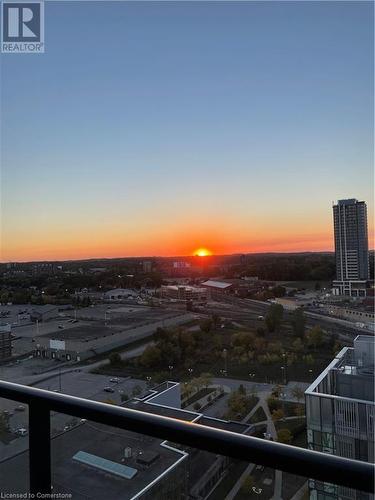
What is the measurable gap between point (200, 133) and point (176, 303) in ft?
8.22

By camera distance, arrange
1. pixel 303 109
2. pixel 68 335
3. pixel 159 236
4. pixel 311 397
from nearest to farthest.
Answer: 1. pixel 311 397
2. pixel 303 109
3. pixel 68 335
4. pixel 159 236

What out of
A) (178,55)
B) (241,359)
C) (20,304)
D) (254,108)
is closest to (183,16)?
(178,55)

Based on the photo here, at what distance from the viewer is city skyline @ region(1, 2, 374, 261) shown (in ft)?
9.53

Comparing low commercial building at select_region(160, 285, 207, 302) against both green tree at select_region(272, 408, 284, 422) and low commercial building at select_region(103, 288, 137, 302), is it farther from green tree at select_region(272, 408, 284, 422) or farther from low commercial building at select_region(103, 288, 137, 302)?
green tree at select_region(272, 408, 284, 422)

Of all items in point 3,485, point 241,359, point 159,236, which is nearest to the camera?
point 3,485

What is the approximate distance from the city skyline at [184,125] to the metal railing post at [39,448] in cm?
239

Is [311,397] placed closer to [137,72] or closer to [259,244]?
[137,72]

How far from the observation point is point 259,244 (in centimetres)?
631

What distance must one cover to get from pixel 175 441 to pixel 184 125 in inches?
179

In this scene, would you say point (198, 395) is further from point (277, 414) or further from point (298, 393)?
point (298, 393)

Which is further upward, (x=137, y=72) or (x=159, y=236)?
(x=137, y=72)

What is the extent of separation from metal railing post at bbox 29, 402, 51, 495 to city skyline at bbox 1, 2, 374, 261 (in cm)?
239

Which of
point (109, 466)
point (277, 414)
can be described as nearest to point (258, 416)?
point (277, 414)

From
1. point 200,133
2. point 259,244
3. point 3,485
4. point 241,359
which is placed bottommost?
point 241,359
